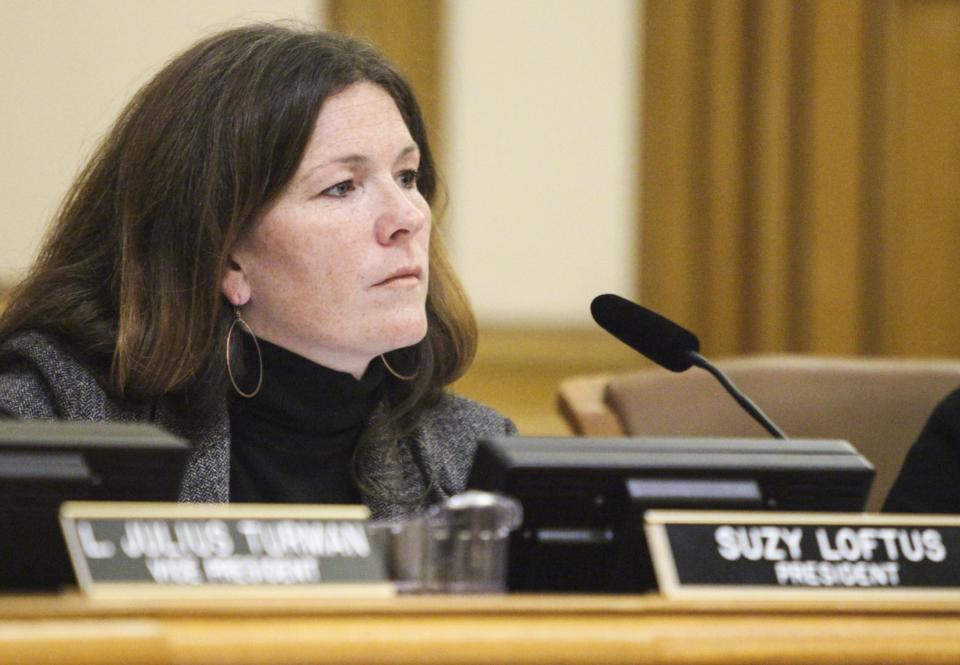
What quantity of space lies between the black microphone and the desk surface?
0.59 metres

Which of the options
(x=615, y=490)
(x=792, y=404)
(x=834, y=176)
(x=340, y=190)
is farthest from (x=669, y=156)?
(x=615, y=490)

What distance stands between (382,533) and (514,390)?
7.43 feet

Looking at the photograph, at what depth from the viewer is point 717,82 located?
135 inches

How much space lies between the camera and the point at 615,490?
1.07 m

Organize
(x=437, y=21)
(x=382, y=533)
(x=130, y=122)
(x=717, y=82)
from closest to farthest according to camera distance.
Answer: (x=382, y=533)
(x=130, y=122)
(x=437, y=21)
(x=717, y=82)

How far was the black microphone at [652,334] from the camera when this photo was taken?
149 centimetres

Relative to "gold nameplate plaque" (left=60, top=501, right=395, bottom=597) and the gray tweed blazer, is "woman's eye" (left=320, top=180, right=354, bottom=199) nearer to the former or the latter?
the gray tweed blazer

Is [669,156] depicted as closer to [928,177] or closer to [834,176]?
[834,176]

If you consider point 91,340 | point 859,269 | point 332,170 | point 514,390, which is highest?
point 332,170

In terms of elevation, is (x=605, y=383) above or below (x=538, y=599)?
below

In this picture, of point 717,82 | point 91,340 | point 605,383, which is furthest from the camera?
point 717,82

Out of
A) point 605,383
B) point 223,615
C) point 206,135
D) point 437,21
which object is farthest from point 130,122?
point 437,21

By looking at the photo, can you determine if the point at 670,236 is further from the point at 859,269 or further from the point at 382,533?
the point at 382,533

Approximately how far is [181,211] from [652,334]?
2.11 feet
